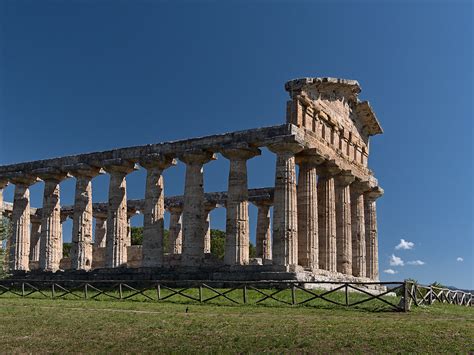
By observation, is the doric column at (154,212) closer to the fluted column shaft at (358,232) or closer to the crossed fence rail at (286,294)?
the crossed fence rail at (286,294)

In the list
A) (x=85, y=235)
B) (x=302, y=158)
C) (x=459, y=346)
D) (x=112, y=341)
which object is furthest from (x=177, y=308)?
(x=85, y=235)

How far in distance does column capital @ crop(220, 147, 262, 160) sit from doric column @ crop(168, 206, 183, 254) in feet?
59.1

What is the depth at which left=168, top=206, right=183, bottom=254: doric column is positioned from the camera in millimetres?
57463

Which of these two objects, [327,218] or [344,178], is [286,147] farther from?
[344,178]

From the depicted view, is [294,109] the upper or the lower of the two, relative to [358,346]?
upper

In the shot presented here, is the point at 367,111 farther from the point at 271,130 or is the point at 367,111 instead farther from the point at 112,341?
the point at 112,341

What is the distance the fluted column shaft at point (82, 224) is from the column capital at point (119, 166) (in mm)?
3067

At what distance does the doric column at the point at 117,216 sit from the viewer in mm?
46250

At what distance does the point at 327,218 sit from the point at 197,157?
1044 centimetres

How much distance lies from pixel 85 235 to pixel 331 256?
65.6ft

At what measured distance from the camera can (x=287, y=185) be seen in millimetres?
39125

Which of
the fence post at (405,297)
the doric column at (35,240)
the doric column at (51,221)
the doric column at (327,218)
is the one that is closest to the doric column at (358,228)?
the doric column at (327,218)

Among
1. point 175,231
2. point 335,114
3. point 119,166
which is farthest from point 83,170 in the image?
point 335,114

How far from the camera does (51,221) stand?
50656 mm
